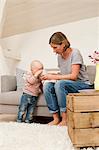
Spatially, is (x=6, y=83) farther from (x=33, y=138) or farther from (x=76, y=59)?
(x=33, y=138)

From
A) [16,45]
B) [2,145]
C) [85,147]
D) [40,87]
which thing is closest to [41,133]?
[2,145]

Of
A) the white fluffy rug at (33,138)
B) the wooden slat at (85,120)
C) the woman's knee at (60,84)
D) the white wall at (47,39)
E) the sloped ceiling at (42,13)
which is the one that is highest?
the sloped ceiling at (42,13)

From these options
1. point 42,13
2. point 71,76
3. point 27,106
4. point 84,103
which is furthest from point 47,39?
point 84,103

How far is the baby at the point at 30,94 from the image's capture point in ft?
9.48

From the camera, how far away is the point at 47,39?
411 centimetres

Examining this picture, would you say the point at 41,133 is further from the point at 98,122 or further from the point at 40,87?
the point at 40,87

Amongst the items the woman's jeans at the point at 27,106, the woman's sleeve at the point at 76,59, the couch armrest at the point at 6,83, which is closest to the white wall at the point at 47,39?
the couch armrest at the point at 6,83

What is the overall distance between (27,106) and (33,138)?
938 millimetres

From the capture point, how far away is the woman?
8.10 ft

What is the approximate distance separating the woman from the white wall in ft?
4.27

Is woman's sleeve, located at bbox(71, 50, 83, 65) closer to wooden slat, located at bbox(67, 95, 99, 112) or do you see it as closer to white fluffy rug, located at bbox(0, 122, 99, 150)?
white fluffy rug, located at bbox(0, 122, 99, 150)

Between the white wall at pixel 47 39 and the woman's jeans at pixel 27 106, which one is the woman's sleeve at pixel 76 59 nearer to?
the woman's jeans at pixel 27 106

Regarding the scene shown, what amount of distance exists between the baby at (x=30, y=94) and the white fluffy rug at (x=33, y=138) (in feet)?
1.22

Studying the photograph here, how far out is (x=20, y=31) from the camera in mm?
4141
